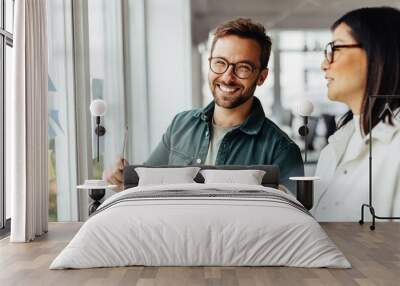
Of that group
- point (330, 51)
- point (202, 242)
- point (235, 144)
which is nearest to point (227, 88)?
point (235, 144)

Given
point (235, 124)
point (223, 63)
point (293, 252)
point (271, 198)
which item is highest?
point (223, 63)

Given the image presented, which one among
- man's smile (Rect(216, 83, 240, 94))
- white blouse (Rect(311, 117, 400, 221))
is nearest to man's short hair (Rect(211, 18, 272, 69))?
man's smile (Rect(216, 83, 240, 94))

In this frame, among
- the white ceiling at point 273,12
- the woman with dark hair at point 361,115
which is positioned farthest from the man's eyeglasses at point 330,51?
the white ceiling at point 273,12

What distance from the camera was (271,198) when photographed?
16.4ft

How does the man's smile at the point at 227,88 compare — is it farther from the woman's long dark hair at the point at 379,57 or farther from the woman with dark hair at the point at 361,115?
the woman's long dark hair at the point at 379,57

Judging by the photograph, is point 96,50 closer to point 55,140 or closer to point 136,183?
point 55,140

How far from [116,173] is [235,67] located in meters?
1.79

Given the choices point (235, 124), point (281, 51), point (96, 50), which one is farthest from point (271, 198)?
point (96, 50)

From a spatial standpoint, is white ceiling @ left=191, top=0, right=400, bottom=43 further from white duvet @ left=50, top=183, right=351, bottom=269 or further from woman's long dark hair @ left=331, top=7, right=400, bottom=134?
white duvet @ left=50, top=183, right=351, bottom=269

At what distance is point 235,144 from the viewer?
22.8ft

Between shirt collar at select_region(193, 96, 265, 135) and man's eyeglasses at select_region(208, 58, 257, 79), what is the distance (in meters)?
0.29

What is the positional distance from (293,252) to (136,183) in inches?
113

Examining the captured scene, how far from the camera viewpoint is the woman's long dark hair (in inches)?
273

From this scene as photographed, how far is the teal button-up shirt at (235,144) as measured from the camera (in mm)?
6941
